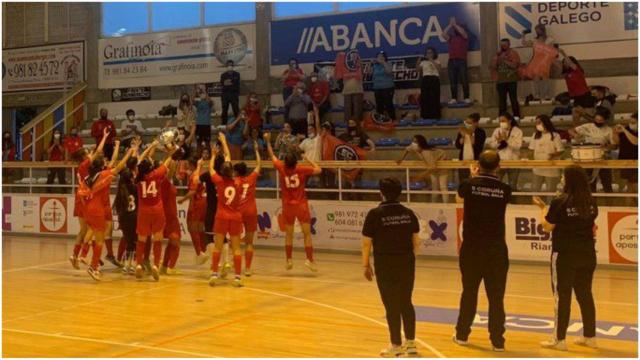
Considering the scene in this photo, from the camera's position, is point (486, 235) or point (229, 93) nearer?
point (486, 235)

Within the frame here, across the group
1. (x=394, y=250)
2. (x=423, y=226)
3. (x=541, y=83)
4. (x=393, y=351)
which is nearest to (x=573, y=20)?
(x=541, y=83)

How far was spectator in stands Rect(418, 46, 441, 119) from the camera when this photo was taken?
18.1 meters

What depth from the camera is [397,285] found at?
6.34 metres

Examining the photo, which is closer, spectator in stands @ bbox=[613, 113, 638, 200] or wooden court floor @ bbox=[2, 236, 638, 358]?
wooden court floor @ bbox=[2, 236, 638, 358]

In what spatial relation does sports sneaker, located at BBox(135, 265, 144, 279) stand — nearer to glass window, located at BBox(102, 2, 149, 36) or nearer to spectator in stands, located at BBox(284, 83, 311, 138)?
spectator in stands, located at BBox(284, 83, 311, 138)

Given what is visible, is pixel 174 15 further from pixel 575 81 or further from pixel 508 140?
pixel 508 140

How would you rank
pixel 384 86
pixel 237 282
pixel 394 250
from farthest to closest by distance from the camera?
pixel 384 86, pixel 237 282, pixel 394 250

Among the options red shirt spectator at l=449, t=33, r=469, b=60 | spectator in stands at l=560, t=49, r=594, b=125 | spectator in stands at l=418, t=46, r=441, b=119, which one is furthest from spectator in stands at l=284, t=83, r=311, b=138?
spectator in stands at l=560, t=49, r=594, b=125

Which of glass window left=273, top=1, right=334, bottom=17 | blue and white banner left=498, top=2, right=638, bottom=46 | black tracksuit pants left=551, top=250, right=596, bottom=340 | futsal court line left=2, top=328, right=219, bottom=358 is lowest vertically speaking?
futsal court line left=2, top=328, right=219, bottom=358

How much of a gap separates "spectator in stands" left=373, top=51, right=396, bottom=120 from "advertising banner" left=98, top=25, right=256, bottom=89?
5.13 meters

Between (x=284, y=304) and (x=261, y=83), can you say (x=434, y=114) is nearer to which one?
(x=261, y=83)

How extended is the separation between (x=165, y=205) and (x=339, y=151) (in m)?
4.80

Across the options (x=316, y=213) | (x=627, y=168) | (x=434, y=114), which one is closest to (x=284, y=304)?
(x=316, y=213)

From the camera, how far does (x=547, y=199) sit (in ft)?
41.2
